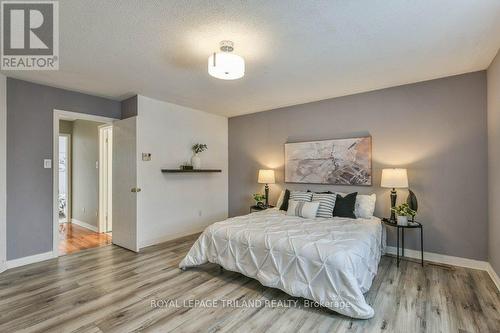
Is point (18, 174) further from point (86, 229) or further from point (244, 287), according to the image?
point (244, 287)

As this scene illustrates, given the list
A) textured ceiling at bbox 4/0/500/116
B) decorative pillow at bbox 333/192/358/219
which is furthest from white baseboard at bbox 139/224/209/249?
decorative pillow at bbox 333/192/358/219

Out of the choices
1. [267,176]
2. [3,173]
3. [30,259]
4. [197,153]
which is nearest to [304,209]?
[267,176]

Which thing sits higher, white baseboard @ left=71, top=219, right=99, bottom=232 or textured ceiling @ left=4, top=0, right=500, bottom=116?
textured ceiling @ left=4, top=0, right=500, bottom=116

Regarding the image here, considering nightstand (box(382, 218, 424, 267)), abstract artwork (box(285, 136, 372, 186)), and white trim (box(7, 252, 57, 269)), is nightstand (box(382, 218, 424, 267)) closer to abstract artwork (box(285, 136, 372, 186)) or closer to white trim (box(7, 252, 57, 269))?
abstract artwork (box(285, 136, 372, 186))

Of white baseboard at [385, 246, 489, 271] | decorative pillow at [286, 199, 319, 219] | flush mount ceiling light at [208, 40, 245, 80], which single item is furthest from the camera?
decorative pillow at [286, 199, 319, 219]

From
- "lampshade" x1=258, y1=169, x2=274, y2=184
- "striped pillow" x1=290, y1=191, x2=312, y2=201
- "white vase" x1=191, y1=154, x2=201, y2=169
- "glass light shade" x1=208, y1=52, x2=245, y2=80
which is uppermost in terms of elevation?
"glass light shade" x1=208, y1=52, x2=245, y2=80

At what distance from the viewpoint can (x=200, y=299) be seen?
A: 2.40 meters

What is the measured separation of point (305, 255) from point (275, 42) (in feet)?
6.47

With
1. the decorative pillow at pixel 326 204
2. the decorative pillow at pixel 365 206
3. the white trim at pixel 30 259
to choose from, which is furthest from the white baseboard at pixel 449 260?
the white trim at pixel 30 259

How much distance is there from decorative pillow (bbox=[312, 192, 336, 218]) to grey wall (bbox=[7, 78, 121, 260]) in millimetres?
3817

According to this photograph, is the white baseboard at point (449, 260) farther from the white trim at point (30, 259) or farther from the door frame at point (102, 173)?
the door frame at point (102, 173)

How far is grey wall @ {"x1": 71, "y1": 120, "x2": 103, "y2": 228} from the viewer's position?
5012 millimetres

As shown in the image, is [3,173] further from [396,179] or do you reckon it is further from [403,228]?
[403,228]

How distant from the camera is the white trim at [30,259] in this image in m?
3.14
